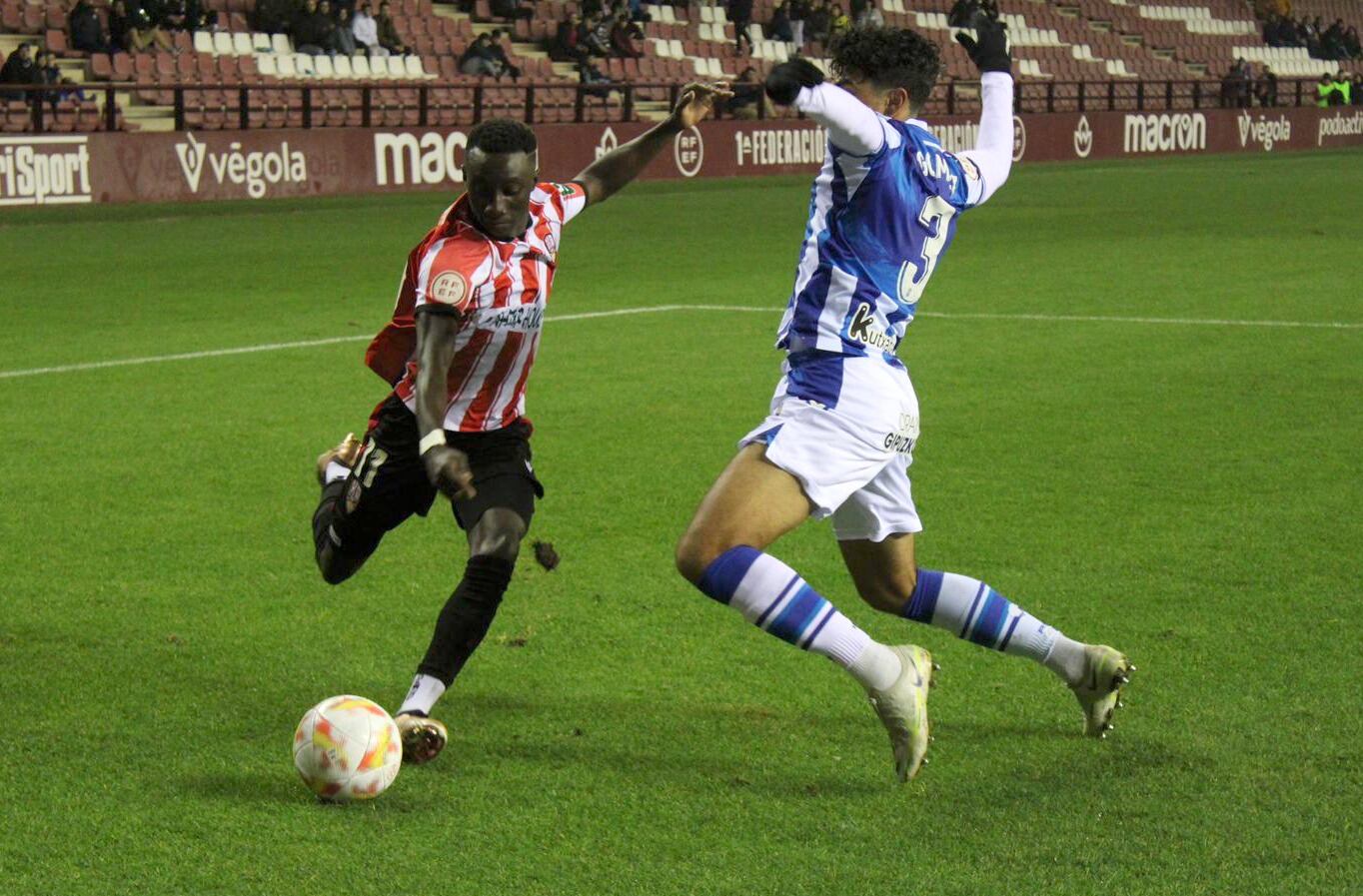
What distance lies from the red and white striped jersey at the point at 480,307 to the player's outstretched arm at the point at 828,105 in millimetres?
960

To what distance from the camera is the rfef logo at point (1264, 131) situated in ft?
133

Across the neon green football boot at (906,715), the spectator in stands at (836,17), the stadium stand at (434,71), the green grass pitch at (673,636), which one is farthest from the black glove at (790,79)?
the spectator in stands at (836,17)

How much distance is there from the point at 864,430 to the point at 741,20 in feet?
104

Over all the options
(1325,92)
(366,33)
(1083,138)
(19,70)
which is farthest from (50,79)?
(1325,92)

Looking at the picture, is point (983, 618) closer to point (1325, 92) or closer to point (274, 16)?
point (274, 16)

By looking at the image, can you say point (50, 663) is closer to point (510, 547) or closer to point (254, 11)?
point (510, 547)

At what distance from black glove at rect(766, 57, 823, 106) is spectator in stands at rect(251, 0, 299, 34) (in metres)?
24.1

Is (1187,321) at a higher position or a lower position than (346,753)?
lower

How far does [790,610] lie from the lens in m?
4.17

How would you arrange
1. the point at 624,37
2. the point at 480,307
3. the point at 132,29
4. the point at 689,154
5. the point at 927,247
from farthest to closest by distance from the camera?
the point at 624,37 → the point at 689,154 → the point at 132,29 → the point at 480,307 → the point at 927,247

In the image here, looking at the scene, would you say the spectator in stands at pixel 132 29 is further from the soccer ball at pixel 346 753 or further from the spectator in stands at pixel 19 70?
the soccer ball at pixel 346 753

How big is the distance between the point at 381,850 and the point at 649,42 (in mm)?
30459

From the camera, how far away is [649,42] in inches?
1310

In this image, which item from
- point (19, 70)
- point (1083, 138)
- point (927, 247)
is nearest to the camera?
point (927, 247)
